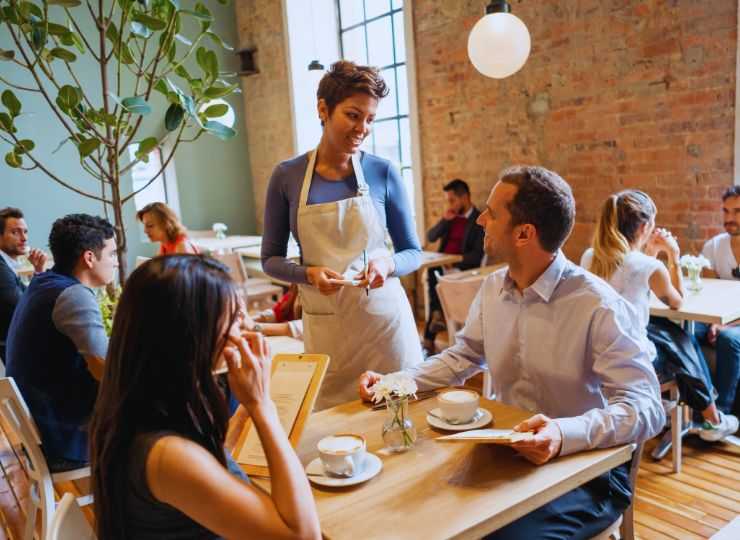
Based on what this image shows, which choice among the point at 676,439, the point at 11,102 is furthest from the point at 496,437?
the point at 11,102

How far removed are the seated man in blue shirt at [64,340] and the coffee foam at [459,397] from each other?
125 centimetres

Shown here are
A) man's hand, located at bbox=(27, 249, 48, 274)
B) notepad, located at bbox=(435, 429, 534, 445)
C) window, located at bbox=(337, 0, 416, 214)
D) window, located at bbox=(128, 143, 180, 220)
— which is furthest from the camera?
window, located at bbox=(128, 143, 180, 220)

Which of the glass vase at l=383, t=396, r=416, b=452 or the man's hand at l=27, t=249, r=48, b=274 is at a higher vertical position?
the man's hand at l=27, t=249, r=48, b=274

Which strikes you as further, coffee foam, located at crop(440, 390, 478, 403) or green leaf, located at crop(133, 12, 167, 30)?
green leaf, located at crop(133, 12, 167, 30)

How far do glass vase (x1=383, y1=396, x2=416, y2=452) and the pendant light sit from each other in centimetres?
285

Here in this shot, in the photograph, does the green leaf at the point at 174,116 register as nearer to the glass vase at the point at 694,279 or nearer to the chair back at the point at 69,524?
the chair back at the point at 69,524

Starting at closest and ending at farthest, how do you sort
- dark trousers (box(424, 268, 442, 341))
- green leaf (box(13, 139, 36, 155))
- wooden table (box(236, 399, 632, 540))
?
wooden table (box(236, 399, 632, 540)) → green leaf (box(13, 139, 36, 155)) → dark trousers (box(424, 268, 442, 341))

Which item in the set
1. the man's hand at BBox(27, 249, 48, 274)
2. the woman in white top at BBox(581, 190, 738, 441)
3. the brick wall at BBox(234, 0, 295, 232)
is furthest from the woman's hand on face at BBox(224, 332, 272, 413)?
the brick wall at BBox(234, 0, 295, 232)

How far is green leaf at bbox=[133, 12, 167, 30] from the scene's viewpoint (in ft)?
7.03

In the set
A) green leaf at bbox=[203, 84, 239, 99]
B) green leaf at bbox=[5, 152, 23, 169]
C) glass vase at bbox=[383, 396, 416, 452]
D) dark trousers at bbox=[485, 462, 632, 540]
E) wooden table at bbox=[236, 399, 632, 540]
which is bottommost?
dark trousers at bbox=[485, 462, 632, 540]

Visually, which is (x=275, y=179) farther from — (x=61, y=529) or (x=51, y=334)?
(x=61, y=529)

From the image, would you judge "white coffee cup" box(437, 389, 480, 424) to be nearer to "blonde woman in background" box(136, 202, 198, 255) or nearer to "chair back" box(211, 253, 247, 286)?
"blonde woman in background" box(136, 202, 198, 255)

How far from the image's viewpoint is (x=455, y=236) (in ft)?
17.4

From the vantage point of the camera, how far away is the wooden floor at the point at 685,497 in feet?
7.99
